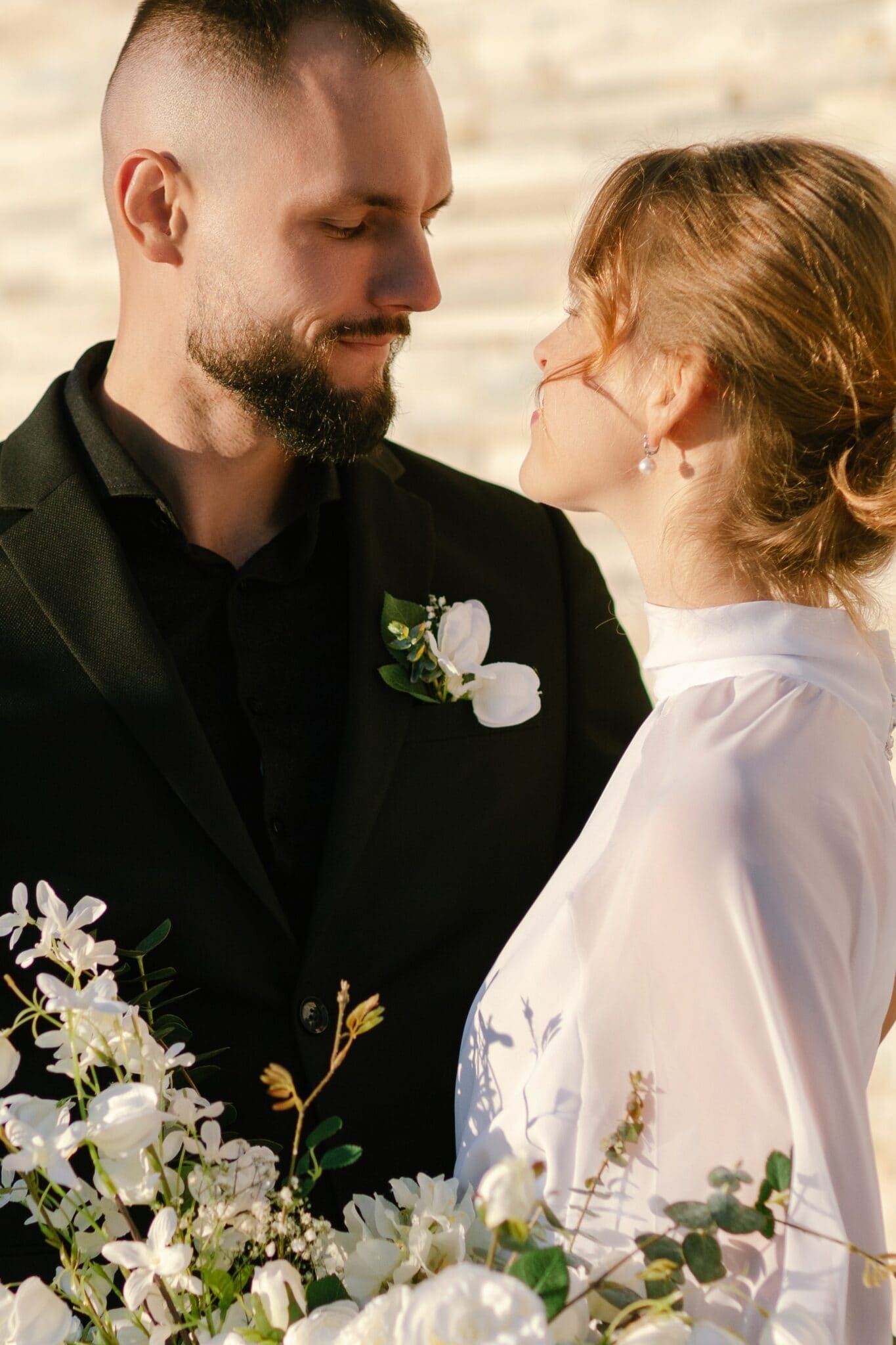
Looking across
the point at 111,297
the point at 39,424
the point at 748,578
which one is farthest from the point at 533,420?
the point at 111,297

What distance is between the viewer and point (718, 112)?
9.40 feet

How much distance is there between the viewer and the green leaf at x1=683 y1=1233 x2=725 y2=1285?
0.99m

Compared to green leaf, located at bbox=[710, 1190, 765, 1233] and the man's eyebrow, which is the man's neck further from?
green leaf, located at bbox=[710, 1190, 765, 1233]

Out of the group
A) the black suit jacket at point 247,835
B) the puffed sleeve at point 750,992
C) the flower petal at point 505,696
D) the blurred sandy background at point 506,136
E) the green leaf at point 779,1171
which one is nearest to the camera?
the green leaf at point 779,1171

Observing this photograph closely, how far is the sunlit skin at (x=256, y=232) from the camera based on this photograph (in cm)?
192

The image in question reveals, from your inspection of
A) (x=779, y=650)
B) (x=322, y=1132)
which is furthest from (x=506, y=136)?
(x=322, y=1132)

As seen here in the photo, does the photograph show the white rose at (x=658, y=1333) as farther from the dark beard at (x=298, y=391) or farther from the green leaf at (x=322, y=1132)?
the dark beard at (x=298, y=391)

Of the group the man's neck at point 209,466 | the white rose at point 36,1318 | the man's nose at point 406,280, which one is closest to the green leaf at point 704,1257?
the white rose at point 36,1318

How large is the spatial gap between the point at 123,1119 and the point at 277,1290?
0.56ft

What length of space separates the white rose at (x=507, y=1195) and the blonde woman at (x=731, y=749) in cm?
32

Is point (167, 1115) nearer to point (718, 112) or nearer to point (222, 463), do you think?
point (222, 463)

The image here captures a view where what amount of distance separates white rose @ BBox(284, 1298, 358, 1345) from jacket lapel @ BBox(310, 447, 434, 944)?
28.8 inches

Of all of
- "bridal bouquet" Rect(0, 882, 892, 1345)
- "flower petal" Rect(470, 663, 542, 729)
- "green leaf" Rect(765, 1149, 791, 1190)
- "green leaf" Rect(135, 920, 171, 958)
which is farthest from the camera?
"flower petal" Rect(470, 663, 542, 729)

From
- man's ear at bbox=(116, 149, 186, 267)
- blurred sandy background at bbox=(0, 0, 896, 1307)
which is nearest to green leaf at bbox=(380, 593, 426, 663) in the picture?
man's ear at bbox=(116, 149, 186, 267)
